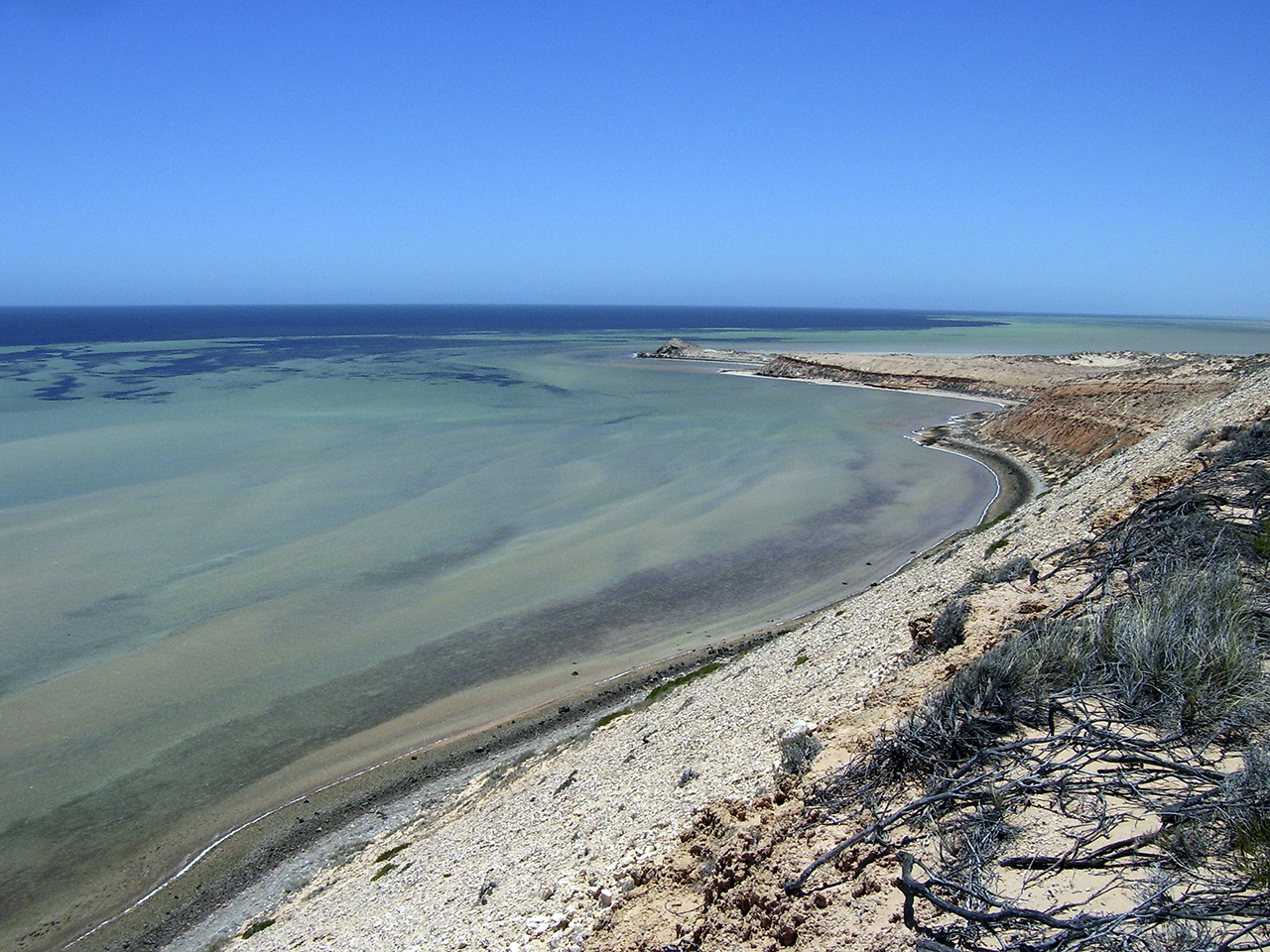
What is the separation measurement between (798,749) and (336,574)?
15.4 meters

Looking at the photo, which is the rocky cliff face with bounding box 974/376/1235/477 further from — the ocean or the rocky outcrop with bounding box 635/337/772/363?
the rocky outcrop with bounding box 635/337/772/363

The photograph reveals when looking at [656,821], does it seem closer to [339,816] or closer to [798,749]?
[798,749]

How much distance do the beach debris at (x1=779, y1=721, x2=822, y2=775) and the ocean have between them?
23.0 ft

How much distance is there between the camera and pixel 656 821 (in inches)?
295

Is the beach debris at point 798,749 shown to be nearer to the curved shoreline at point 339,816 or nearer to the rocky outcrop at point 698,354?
the curved shoreline at point 339,816

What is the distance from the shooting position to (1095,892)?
4434mm

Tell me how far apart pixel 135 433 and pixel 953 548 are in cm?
3794

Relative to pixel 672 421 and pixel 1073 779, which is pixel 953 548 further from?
pixel 672 421

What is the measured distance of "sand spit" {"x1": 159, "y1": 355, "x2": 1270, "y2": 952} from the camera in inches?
235

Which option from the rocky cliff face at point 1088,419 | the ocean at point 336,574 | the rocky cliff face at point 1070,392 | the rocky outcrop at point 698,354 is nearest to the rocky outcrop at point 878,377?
the rocky cliff face at point 1070,392

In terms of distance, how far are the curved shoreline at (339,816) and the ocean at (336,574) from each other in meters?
0.33

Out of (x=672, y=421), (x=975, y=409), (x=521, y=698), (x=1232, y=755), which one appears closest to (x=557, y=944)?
(x=1232, y=755)

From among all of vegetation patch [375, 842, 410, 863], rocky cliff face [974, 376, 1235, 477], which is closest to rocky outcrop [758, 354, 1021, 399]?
rocky cliff face [974, 376, 1235, 477]

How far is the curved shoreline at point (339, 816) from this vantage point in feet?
30.9
